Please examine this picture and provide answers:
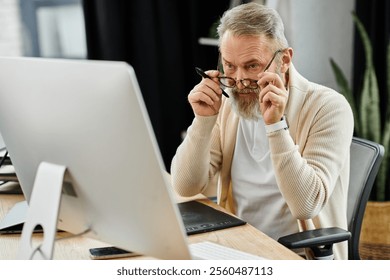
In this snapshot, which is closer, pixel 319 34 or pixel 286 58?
pixel 286 58

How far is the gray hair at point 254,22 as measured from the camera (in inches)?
60.6

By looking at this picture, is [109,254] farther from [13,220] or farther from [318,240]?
[318,240]

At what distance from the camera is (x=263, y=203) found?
5.32ft

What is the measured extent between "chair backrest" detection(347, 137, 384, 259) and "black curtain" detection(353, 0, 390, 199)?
4.13 ft

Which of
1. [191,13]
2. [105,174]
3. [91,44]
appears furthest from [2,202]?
[191,13]

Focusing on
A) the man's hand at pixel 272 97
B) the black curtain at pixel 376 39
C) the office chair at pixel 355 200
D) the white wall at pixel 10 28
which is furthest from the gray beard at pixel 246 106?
the white wall at pixel 10 28

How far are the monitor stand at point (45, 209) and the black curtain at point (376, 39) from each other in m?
2.00

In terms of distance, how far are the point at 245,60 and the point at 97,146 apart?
650mm

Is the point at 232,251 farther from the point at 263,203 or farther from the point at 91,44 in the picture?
the point at 91,44

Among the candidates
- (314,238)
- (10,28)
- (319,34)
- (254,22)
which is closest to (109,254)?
(314,238)

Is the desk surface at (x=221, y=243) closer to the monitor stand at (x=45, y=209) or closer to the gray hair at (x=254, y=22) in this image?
the monitor stand at (x=45, y=209)

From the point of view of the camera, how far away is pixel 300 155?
4.83 ft

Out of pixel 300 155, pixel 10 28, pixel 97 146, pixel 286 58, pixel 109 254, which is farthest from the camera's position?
pixel 10 28
